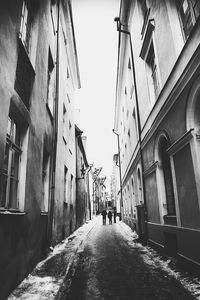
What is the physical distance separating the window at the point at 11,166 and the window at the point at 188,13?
5076mm

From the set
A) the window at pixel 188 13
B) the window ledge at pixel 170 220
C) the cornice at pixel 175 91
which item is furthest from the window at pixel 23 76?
the window ledge at pixel 170 220

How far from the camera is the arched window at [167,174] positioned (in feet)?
24.1

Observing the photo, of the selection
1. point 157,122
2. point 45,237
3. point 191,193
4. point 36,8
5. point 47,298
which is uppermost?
point 36,8

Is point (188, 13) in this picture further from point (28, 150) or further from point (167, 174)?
point (28, 150)

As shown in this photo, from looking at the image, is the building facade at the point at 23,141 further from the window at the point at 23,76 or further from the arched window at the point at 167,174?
the arched window at the point at 167,174

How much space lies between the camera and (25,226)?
5.26m

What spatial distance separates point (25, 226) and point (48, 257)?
2.46 metres

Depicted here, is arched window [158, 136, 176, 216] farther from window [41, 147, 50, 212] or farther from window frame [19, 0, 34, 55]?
window frame [19, 0, 34, 55]

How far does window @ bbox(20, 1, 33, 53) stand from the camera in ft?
20.6

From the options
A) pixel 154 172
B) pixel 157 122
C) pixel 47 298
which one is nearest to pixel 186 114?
pixel 157 122

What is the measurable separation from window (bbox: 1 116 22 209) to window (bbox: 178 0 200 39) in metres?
5.08

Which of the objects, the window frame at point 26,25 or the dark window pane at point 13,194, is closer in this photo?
the dark window pane at point 13,194

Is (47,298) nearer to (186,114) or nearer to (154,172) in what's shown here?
(186,114)

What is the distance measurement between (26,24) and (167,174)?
21.0 feet
